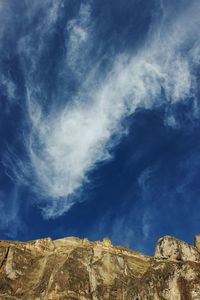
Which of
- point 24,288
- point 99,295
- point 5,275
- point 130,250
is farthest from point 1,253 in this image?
point 130,250

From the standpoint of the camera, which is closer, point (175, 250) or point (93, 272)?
point (175, 250)

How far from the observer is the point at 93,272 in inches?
4043

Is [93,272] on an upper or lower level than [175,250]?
upper

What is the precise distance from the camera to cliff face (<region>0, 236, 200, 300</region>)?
71.1m

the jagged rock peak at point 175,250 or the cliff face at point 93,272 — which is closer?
the cliff face at point 93,272

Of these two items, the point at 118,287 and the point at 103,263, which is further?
the point at 103,263

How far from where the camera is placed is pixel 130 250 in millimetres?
156250

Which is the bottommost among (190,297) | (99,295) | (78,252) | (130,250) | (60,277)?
(190,297)

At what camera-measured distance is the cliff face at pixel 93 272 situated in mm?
71125

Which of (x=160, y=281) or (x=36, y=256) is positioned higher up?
(x=36, y=256)

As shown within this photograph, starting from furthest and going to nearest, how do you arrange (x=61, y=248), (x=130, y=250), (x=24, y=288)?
(x=130, y=250) < (x=61, y=248) < (x=24, y=288)

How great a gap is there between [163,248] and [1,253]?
201 ft

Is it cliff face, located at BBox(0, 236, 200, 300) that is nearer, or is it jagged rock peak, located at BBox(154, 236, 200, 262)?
cliff face, located at BBox(0, 236, 200, 300)

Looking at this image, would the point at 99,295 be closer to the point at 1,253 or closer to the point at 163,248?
the point at 163,248
